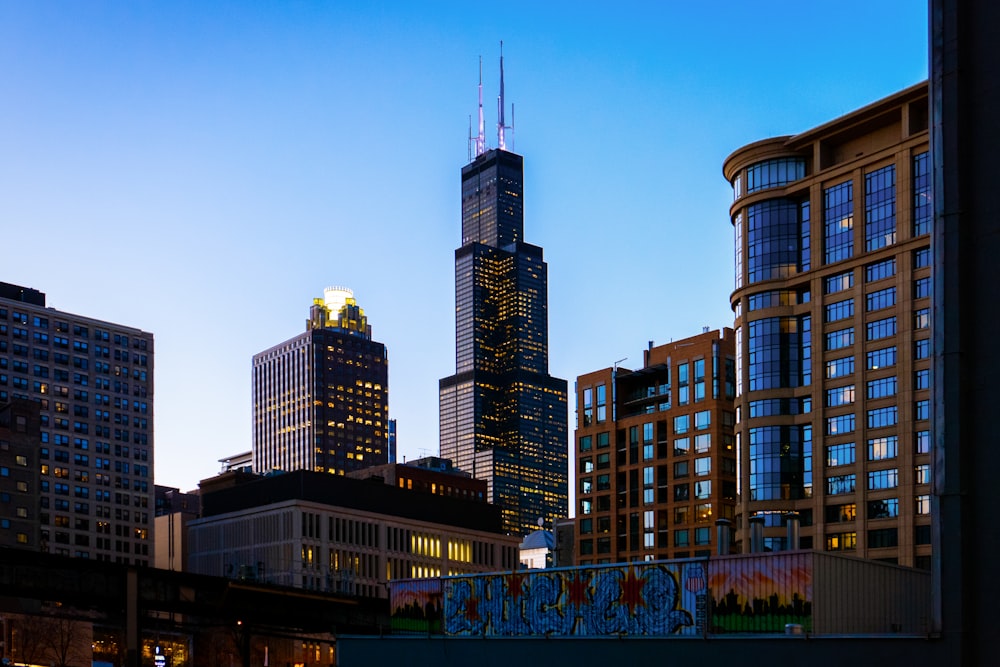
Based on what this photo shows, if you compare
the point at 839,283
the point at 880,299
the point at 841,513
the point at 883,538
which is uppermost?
the point at 839,283

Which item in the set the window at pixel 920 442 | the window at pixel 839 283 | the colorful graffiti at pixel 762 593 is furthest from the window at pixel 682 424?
the colorful graffiti at pixel 762 593

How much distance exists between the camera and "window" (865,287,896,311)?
128512mm

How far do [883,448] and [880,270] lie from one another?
1846 centimetres

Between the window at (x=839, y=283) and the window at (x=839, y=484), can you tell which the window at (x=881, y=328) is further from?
the window at (x=839, y=484)

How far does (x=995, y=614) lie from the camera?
115 feet

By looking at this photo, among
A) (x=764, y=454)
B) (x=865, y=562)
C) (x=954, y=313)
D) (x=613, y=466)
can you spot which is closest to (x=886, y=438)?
(x=764, y=454)

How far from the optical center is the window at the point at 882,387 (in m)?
127

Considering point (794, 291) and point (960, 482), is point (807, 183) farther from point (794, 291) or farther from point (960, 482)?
point (960, 482)

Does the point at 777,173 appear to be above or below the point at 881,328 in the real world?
above

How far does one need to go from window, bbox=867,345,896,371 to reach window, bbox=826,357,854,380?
2.53 meters

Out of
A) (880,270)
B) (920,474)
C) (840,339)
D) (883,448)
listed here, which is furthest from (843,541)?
(880,270)

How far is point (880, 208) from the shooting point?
12950 cm

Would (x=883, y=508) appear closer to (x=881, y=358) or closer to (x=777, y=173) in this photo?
(x=881, y=358)

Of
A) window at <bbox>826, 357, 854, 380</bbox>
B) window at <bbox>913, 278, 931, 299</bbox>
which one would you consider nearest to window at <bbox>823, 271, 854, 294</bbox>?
window at <bbox>826, 357, 854, 380</bbox>
